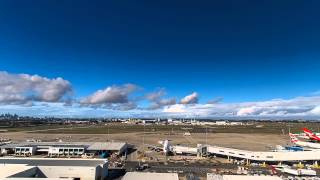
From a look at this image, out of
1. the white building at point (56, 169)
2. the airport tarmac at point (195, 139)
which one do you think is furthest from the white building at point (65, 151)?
the airport tarmac at point (195, 139)

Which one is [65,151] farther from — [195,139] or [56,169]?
[195,139]

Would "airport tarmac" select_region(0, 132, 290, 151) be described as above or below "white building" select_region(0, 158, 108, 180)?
below

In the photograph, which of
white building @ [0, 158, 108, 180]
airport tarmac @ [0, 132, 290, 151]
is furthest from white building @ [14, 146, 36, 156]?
airport tarmac @ [0, 132, 290, 151]

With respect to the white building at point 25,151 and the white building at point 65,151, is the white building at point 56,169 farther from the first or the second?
the white building at point 25,151

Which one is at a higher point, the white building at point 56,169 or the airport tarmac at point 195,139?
the white building at point 56,169

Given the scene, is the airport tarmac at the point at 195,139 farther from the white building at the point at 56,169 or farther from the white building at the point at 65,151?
the white building at the point at 56,169

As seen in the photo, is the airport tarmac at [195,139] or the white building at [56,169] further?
the airport tarmac at [195,139]

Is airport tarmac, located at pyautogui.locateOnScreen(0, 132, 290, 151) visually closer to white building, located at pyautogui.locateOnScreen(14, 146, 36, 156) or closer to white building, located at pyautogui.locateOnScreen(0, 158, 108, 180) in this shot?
white building, located at pyautogui.locateOnScreen(14, 146, 36, 156)

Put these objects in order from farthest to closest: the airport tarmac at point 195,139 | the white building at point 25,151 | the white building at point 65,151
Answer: the airport tarmac at point 195,139, the white building at point 25,151, the white building at point 65,151

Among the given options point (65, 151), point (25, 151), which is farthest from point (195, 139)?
point (25, 151)

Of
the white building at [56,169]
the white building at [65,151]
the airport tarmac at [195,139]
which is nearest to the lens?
the white building at [56,169]

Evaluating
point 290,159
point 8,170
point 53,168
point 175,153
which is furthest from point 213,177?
point 175,153

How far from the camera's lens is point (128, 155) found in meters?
100

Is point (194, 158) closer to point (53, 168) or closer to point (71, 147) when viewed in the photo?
point (71, 147)
